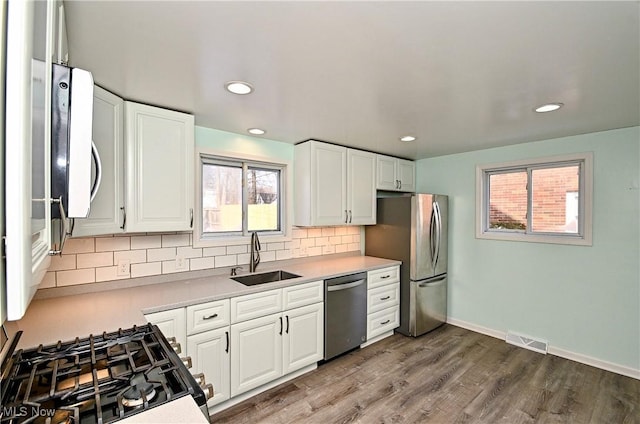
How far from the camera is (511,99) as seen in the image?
6.66 feet

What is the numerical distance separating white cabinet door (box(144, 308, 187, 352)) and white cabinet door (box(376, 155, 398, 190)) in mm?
2596

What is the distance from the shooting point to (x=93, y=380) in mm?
1025

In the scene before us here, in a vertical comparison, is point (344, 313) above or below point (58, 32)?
below

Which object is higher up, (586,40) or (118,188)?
(586,40)

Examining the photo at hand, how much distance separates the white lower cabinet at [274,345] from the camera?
7.55 ft

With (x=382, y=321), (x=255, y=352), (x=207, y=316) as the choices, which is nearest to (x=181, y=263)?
(x=207, y=316)

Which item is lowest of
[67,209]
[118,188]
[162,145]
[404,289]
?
[404,289]

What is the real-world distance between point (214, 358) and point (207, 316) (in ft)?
1.05

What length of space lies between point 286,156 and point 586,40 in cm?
247

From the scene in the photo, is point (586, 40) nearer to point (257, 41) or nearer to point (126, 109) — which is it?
point (257, 41)

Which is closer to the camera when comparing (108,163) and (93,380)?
(93,380)

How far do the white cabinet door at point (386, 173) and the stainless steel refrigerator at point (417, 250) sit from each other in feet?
0.67

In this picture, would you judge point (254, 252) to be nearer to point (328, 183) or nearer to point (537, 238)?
point (328, 183)

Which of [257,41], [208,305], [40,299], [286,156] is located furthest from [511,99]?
[40,299]
